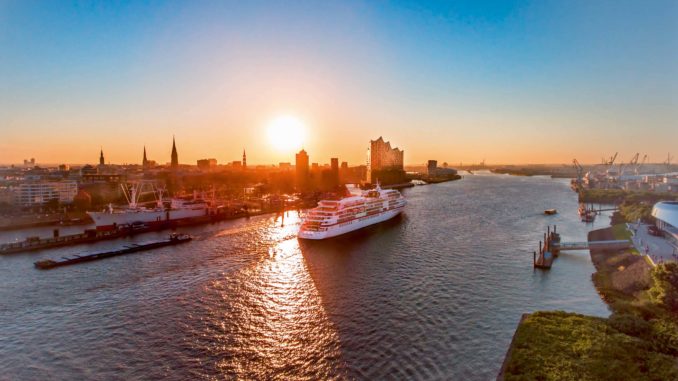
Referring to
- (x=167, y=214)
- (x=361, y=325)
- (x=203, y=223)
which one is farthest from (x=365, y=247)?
(x=167, y=214)

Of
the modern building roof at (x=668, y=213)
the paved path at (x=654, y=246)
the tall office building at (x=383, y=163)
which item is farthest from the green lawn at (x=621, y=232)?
the tall office building at (x=383, y=163)

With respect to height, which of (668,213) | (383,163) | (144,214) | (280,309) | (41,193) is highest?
(383,163)

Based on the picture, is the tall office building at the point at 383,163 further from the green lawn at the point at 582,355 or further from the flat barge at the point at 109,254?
the green lawn at the point at 582,355

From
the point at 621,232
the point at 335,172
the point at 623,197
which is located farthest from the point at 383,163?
the point at 621,232

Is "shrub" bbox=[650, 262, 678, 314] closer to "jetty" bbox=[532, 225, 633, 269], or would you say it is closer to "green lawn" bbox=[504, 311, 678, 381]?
"green lawn" bbox=[504, 311, 678, 381]

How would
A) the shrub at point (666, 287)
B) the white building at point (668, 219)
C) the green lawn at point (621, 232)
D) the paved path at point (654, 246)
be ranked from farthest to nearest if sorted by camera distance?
the green lawn at point (621, 232) → the white building at point (668, 219) → the paved path at point (654, 246) → the shrub at point (666, 287)

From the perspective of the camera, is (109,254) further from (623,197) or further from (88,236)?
(623,197)
